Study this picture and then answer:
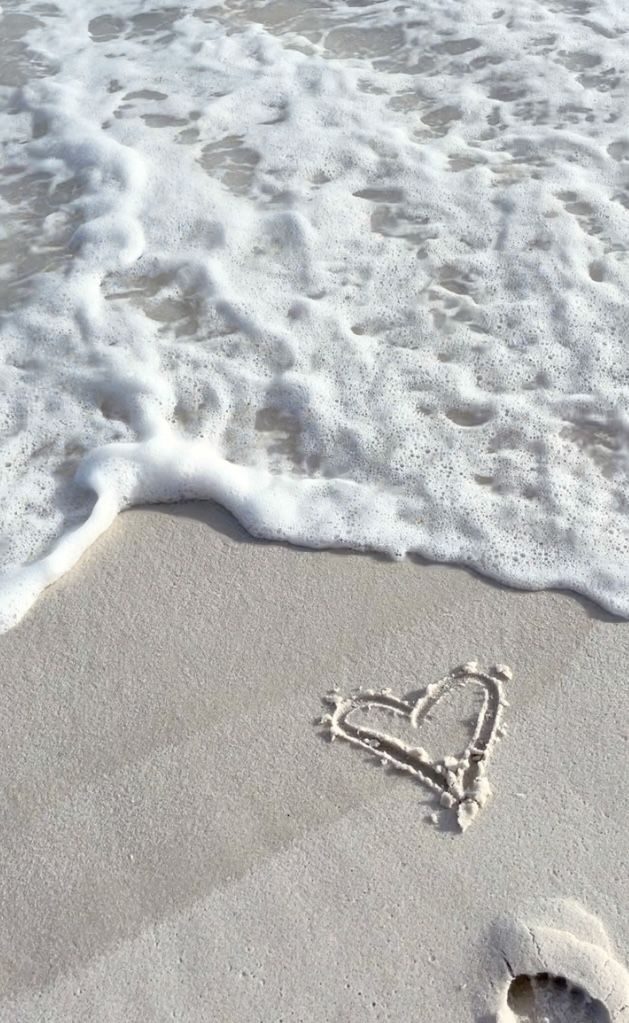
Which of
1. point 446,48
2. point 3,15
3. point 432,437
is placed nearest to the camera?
point 432,437

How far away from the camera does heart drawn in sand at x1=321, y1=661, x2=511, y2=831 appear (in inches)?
89.3

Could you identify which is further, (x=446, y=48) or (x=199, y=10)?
(x=199, y=10)

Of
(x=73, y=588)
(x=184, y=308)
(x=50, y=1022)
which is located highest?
(x=184, y=308)

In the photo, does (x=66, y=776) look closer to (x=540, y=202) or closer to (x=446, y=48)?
(x=540, y=202)

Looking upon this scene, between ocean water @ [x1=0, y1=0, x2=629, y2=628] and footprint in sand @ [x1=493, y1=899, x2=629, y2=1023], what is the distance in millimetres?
854

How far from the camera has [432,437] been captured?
3.04 m

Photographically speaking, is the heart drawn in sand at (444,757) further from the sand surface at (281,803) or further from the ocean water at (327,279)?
the ocean water at (327,279)

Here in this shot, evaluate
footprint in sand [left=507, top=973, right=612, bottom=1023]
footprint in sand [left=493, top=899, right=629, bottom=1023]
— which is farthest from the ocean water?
footprint in sand [left=507, top=973, right=612, bottom=1023]

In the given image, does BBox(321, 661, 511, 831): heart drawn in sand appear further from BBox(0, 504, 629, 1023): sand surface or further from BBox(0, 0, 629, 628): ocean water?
BBox(0, 0, 629, 628): ocean water

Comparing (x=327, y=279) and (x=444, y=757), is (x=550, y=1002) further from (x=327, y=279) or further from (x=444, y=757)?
(x=327, y=279)

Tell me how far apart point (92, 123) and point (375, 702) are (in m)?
3.10

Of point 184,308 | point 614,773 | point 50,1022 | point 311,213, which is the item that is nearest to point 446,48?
point 311,213

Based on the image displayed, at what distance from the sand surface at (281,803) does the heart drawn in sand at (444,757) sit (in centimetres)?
3

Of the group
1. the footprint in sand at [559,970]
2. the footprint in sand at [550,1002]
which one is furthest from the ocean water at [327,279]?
the footprint in sand at [550,1002]
